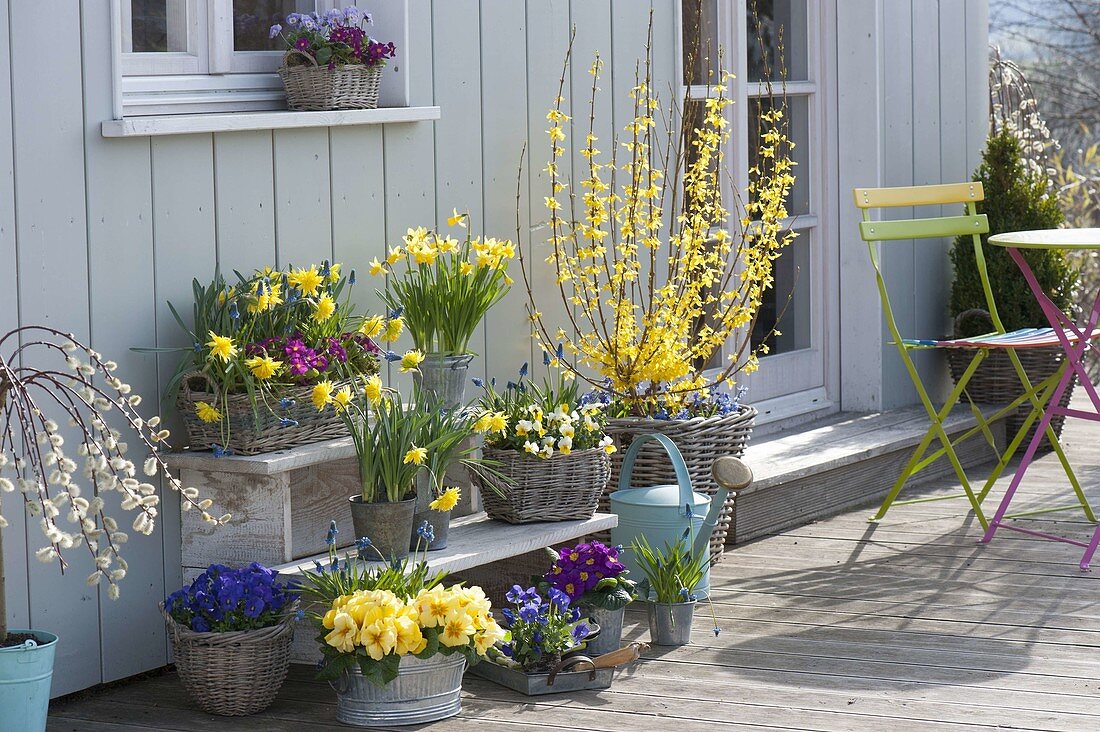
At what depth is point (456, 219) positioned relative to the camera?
157 inches

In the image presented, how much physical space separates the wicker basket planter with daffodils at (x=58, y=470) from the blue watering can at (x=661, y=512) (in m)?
1.10

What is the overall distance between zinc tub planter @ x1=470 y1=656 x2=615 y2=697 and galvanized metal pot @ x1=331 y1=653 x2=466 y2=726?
20 cm

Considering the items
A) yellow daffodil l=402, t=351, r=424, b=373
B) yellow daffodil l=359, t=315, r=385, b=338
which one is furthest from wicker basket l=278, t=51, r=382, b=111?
yellow daffodil l=402, t=351, r=424, b=373

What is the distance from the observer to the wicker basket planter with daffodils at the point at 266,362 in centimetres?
337

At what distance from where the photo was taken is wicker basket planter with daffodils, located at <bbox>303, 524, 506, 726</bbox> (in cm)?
312

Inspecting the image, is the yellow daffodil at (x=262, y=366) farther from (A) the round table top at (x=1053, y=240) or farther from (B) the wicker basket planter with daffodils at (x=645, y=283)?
(A) the round table top at (x=1053, y=240)

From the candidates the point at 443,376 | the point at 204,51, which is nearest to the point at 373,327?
the point at 443,376

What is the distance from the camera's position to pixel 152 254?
136 inches

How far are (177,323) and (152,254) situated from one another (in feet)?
0.54

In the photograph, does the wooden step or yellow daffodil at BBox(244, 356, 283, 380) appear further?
the wooden step

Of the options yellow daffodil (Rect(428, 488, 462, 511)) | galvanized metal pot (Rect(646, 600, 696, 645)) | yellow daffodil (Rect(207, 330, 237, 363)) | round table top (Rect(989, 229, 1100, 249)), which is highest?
round table top (Rect(989, 229, 1100, 249))

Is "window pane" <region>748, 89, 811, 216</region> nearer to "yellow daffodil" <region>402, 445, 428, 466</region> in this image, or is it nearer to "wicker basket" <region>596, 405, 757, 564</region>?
"wicker basket" <region>596, 405, 757, 564</region>

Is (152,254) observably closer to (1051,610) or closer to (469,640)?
(469,640)

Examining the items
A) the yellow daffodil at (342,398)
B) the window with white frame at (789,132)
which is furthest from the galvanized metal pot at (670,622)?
the window with white frame at (789,132)
